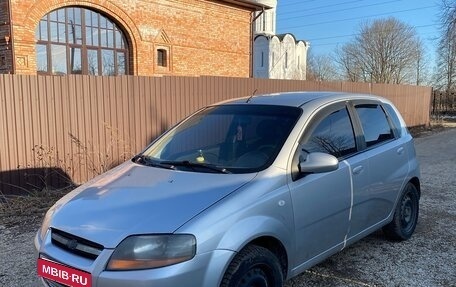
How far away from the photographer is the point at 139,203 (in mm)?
2867

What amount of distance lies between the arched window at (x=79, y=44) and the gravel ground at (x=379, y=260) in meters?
9.83

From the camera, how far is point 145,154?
4.08 meters

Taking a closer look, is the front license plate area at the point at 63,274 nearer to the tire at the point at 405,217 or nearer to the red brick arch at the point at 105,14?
the tire at the point at 405,217

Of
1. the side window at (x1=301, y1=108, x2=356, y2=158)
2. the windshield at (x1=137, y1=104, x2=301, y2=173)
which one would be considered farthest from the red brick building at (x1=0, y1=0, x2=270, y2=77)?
the side window at (x1=301, y1=108, x2=356, y2=158)

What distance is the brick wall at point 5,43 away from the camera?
13.0 meters

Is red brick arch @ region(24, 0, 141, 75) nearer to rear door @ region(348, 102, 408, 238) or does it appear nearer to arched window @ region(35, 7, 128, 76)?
arched window @ region(35, 7, 128, 76)

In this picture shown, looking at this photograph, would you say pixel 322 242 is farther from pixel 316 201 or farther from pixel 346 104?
pixel 346 104

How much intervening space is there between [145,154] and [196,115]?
0.68 meters

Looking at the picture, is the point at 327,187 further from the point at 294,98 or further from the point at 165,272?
the point at 165,272

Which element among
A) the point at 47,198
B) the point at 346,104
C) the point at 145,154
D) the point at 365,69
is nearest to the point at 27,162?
the point at 47,198

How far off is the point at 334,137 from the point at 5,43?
12.4 meters

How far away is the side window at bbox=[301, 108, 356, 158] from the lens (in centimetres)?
364

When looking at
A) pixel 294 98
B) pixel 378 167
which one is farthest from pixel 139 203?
pixel 378 167

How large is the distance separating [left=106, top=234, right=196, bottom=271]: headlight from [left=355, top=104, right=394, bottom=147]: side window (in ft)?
7.98
